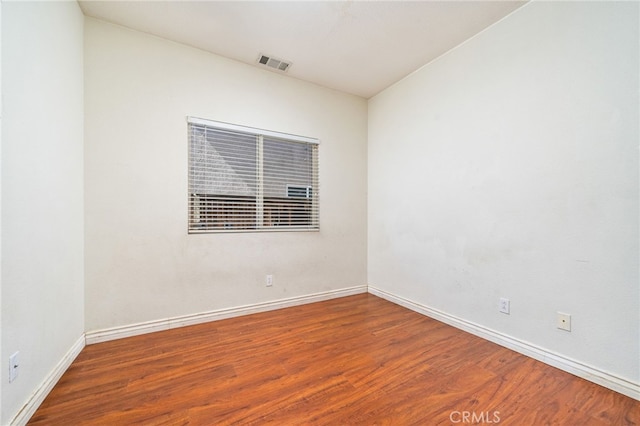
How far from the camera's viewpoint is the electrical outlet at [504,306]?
2.08 m

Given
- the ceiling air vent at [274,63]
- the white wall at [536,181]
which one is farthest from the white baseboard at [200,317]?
the ceiling air vent at [274,63]

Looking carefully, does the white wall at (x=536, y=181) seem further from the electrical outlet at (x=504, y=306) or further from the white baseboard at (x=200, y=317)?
the white baseboard at (x=200, y=317)

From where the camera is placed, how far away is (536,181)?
1919mm

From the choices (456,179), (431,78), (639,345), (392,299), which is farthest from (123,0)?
(639,345)

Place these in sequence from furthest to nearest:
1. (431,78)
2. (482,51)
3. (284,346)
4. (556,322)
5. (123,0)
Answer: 1. (431,78)
2. (482,51)
3. (284,346)
4. (123,0)
5. (556,322)

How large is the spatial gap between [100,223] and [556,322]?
11.7 ft

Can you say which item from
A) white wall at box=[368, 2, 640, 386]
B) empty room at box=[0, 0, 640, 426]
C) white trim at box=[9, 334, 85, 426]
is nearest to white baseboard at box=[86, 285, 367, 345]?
empty room at box=[0, 0, 640, 426]

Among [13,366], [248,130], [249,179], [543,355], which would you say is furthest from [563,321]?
[13,366]

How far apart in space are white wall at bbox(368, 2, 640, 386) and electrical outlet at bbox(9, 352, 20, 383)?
3012 mm

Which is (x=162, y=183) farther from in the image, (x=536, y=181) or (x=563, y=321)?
(x=563, y=321)

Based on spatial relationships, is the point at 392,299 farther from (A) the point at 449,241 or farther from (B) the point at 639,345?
(B) the point at 639,345

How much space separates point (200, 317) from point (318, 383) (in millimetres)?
1448

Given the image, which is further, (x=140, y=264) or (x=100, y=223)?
(x=140, y=264)

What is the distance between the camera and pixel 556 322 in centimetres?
182
